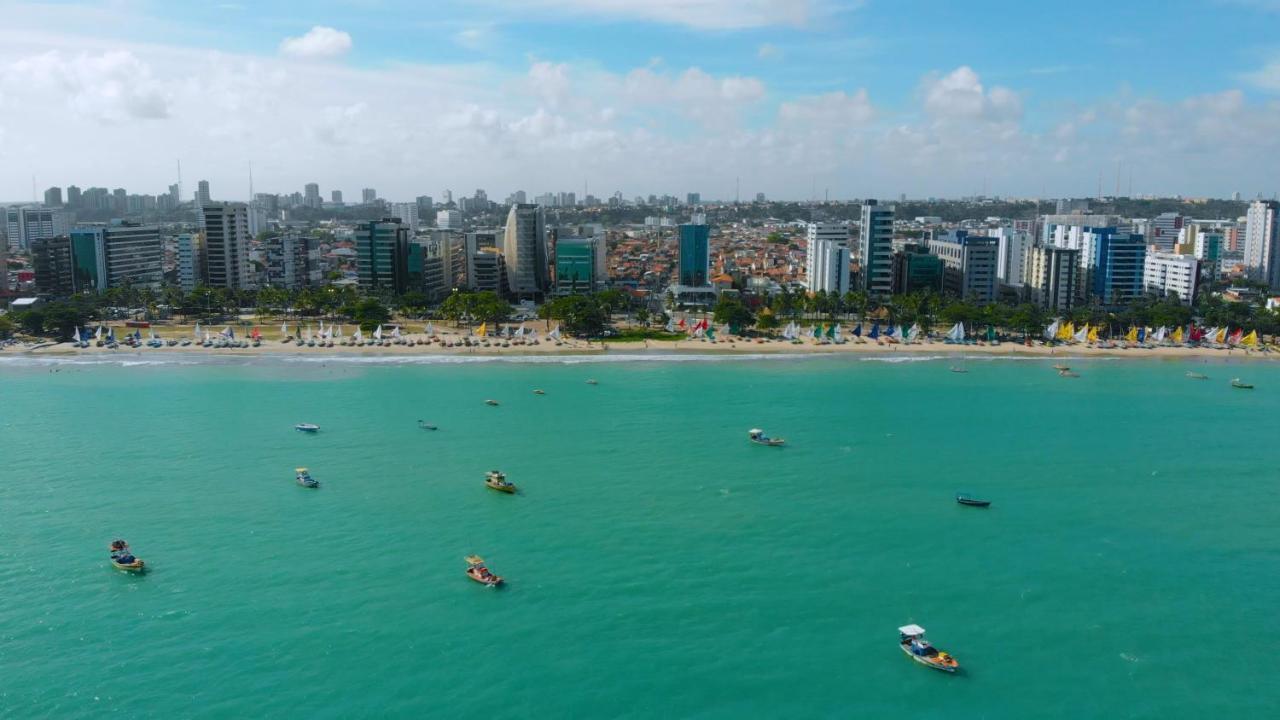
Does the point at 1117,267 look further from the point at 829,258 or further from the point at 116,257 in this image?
the point at 116,257

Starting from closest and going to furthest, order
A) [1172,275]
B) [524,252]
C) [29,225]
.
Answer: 1. [1172,275]
2. [524,252]
3. [29,225]

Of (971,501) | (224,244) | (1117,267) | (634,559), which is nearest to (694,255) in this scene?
(1117,267)

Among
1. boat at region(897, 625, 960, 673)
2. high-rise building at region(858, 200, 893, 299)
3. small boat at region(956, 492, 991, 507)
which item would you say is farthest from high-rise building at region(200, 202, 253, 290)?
boat at region(897, 625, 960, 673)

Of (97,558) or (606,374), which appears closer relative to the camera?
(97,558)

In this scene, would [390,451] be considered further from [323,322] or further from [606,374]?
[323,322]

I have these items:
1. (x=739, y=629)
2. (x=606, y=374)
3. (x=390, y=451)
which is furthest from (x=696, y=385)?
(x=739, y=629)

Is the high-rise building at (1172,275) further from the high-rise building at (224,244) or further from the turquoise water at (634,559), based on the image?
the high-rise building at (224,244)
